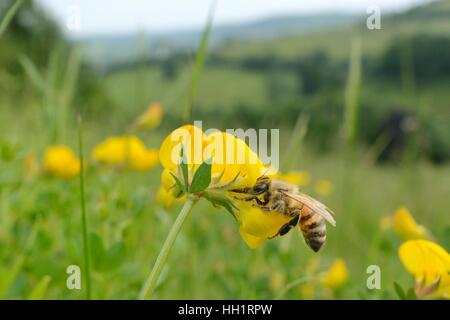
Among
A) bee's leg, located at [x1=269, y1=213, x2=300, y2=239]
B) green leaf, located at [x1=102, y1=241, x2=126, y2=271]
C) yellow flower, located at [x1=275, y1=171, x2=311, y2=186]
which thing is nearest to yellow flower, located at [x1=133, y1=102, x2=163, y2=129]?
yellow flower, located at [x1=275, y1=171, x2=311, y2=186]

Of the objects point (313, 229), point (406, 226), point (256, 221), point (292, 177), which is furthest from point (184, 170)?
point (292, 177)

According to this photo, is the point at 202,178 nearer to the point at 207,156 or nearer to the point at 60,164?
the point at 207,156

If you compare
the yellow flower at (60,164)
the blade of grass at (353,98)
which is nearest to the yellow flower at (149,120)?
the yellow flower at (60,164)

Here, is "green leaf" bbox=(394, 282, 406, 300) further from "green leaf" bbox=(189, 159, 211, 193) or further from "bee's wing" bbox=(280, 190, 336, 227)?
"green leaf" bbox=(189, 159, 211, 193)

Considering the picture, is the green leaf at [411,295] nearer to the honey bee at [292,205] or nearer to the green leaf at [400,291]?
the green leaf at [400,291]

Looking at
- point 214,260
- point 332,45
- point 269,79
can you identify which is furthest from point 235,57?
point 214,260
